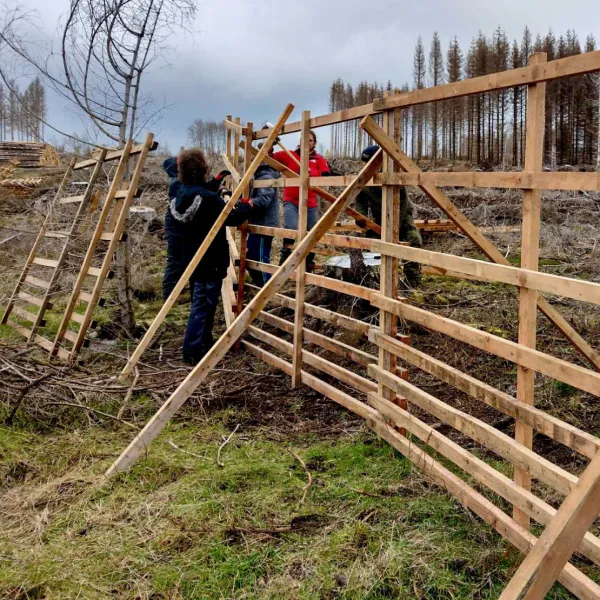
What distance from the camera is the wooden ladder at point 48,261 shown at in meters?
7.18

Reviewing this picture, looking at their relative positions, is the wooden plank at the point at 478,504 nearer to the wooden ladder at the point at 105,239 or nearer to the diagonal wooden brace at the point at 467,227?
the diagonal wooden brace at the point at 467,227

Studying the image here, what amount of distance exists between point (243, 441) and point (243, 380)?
1369 millimetres

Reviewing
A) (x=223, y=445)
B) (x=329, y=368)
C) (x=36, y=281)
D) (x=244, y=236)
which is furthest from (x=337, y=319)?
(x=36, y=281)

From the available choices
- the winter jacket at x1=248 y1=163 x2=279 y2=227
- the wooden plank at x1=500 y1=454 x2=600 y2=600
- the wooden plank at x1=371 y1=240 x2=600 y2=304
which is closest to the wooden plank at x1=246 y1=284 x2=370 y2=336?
the wooden plank at x1=371 y1=240 x2=600 y2=304

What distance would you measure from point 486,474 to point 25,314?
6.64 m

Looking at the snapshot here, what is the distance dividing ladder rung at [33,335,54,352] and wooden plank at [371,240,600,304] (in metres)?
4.75

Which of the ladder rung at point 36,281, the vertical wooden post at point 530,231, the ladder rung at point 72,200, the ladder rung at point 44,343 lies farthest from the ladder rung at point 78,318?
the vertical wooden post at point 530,231

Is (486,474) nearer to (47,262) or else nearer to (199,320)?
(199,320)

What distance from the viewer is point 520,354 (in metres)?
2.77

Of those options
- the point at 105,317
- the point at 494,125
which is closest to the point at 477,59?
the point at 494,125

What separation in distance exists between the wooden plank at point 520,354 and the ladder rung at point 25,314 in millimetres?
5579

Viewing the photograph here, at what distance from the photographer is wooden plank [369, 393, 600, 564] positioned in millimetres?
2479

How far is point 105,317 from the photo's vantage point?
7.98 m

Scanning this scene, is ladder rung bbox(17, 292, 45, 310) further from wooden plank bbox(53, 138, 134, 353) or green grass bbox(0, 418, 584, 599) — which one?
green grass bbox(0, 418, 584, 599)
